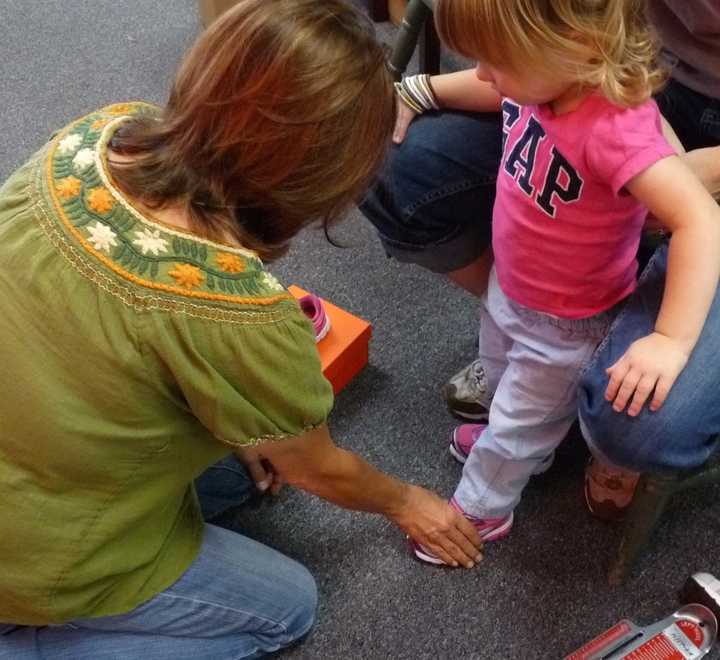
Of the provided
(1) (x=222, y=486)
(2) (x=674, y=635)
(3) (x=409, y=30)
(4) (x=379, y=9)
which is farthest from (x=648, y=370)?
(4) (x=379, y=9)

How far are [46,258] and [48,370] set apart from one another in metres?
0.10

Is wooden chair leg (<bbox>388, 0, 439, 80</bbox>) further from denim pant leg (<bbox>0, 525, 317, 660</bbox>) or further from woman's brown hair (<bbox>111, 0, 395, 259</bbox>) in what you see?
denim pant leg (<bbox>0, 525, 317, 660</bbox>)

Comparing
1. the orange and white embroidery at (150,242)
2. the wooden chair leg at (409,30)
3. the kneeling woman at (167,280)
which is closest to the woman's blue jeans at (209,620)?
the kneeling woman at (167,280)

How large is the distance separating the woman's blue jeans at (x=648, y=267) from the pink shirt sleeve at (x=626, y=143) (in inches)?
7.2

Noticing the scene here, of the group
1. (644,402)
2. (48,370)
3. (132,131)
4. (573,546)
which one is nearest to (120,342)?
(48,370)

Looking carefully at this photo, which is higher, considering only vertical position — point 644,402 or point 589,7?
point 589,7

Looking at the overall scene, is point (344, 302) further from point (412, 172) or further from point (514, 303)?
point (514, 303)

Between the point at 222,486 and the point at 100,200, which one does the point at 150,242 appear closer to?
the point at 100,200

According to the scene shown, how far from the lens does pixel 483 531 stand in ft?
3.71

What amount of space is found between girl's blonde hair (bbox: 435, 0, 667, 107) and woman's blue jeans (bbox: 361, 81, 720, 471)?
25 cm

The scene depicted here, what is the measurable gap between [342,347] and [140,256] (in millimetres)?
635

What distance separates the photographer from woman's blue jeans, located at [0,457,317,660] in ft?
2.94

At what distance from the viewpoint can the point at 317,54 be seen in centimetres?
65

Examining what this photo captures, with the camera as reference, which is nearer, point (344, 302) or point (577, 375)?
point (577, 375)
